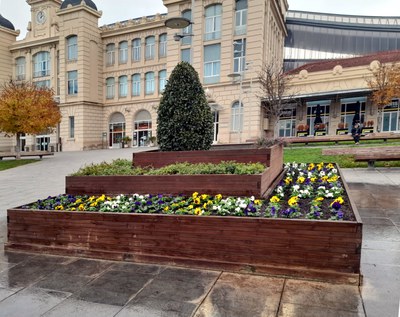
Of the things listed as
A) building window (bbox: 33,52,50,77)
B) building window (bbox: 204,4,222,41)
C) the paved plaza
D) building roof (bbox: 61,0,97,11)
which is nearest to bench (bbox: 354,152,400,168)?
the paved plaza

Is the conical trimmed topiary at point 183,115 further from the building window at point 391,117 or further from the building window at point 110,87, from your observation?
the building window at point 110,87

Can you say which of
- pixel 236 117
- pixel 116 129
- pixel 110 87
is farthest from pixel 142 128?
pixel 236 117

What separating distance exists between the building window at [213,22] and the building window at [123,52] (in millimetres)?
12763

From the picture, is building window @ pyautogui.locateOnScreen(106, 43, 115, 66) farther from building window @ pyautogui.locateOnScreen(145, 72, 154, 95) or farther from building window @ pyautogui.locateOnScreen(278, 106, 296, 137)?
building window @ pyautogui.locateOnScreen(278, 106, 296, 137)

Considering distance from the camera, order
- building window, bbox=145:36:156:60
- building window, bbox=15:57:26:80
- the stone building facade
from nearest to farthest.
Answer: the stone building facade, building window, bbox=145:36:156:60, building window, bbox=15:57:26:80

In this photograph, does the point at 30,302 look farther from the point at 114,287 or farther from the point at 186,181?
the point at 186,181

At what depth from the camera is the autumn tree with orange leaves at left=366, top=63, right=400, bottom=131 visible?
2484 cm

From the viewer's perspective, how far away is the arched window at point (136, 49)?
39.1m

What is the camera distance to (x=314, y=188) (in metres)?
5.68

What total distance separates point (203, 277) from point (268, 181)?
266cm

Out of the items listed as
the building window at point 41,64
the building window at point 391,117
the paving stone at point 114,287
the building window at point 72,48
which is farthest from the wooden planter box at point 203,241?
the building window at point 41,64

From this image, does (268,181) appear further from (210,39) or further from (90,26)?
(90,26)

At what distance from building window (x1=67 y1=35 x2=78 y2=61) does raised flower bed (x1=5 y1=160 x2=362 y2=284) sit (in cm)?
3852

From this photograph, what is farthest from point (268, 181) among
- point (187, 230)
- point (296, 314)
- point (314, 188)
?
point (296, 314)
